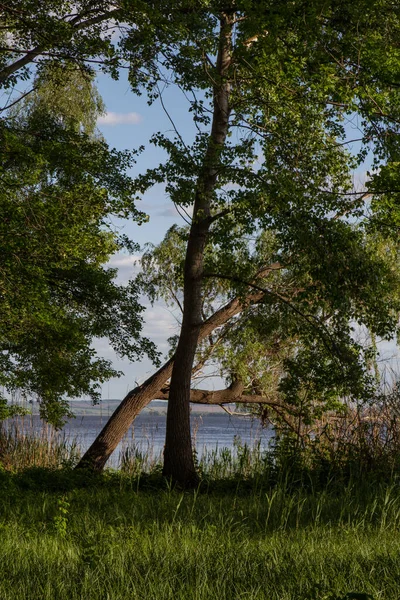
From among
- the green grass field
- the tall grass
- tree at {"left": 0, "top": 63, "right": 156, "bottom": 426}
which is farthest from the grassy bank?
the tall grass

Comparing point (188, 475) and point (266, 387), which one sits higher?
point (266, 387)

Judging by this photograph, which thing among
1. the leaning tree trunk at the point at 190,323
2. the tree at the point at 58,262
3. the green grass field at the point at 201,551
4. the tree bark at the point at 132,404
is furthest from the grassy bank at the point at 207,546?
the tree bark at the point at 132,404

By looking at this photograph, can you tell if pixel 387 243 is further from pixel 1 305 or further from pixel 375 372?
pixel 1 305

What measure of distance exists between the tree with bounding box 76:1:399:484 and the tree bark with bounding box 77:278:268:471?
8.58 feet

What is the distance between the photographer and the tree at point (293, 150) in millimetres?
9797

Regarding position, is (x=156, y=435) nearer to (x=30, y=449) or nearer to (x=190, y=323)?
(x=30, y=449)

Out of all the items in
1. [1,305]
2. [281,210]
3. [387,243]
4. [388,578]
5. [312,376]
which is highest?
[387,243]

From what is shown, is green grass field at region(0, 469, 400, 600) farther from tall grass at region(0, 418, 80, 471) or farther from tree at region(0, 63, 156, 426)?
tall grass at region(0, 418, 80, 471)

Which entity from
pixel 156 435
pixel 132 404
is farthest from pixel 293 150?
pixel 156 435

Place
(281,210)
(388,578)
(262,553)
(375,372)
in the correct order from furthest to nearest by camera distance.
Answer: (375,372) → (281,210) → (262,553) → (388,578)

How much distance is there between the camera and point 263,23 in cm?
930

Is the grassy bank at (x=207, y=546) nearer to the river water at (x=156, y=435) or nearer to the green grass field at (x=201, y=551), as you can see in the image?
the green grass field at (x=201, y=551)

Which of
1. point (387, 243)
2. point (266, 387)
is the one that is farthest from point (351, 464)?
point (387, 243)

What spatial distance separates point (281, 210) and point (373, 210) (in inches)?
103
